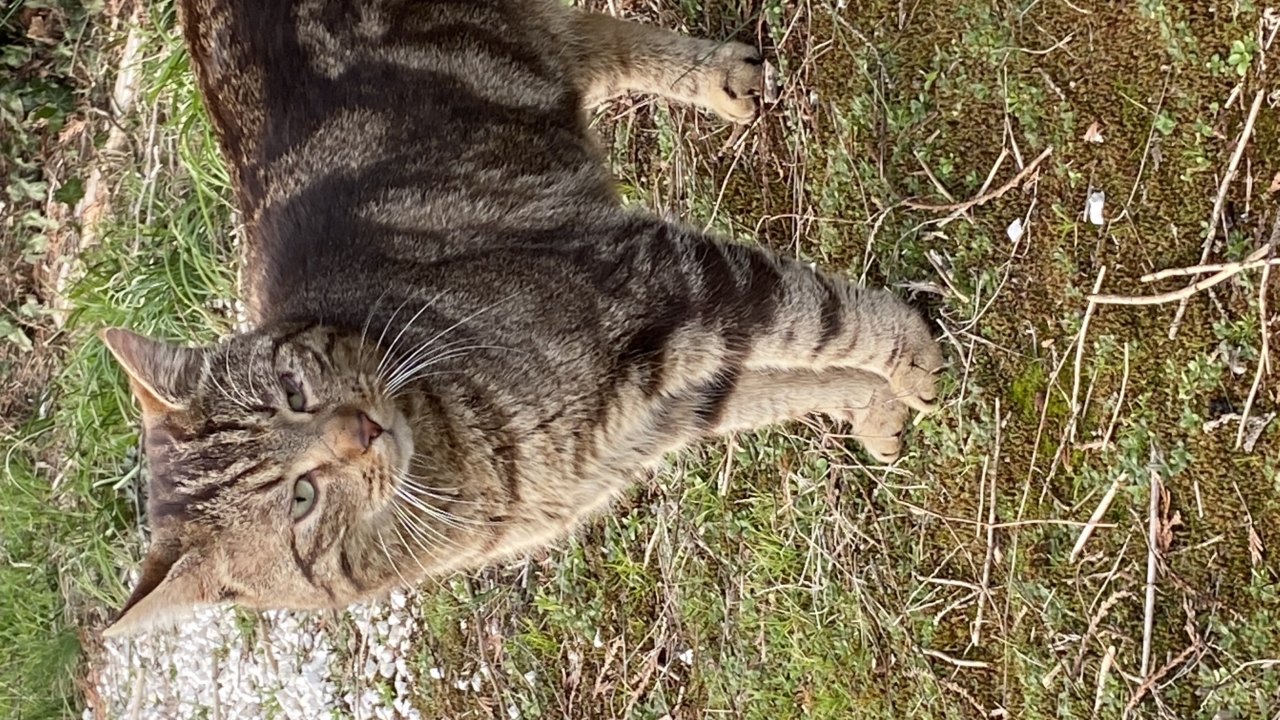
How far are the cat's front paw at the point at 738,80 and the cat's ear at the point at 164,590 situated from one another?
1855 mm

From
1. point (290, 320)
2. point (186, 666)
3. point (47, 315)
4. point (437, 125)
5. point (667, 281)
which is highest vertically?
point (437, 125)

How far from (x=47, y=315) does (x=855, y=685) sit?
13.6 ft

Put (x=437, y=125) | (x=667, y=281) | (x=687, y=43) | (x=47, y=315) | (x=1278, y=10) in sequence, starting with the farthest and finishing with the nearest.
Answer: (x=47, y=315) → (x=687, y=43) → (x=437, y=125) → (x=667, y=281) → (x=1278, y=10)

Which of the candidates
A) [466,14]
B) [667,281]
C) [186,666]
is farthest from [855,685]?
[186,666]

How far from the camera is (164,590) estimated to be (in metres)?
2.05

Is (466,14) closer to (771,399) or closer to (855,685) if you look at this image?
(771,399)

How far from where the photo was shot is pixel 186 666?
436 cm

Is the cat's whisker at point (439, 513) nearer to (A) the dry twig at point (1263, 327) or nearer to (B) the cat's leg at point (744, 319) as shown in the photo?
(B) the cat's leg at point (744, 319)

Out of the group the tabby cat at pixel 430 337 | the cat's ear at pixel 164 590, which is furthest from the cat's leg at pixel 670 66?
the cat's ear at pixel 164 590

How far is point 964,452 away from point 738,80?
123 centimetres

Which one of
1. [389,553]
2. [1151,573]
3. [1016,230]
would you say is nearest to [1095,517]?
[1151,573]

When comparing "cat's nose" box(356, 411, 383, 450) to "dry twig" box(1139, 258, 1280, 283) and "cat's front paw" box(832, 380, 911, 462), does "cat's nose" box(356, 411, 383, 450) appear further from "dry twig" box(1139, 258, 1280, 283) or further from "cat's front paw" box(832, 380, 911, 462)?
"dry twig" box(1139, 258, 1280, 283)

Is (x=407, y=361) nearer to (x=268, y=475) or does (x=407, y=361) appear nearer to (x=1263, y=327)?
(x=268, y=475)

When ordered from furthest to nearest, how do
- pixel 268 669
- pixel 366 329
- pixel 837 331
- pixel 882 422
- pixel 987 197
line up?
pixel 268 669
pixel 882 422
pixel 987 197
pixel 837 331
pixel 366 329
